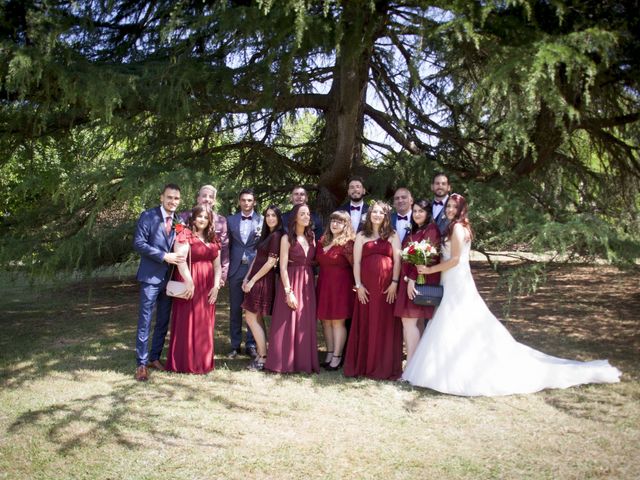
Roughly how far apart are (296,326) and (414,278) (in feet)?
4.46

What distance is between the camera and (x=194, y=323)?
652 cm

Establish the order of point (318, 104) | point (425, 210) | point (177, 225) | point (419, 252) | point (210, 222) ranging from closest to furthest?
point (419, 252)
point (177, 225)
point (425, 210)
point (210, 222)
point (318, 104)

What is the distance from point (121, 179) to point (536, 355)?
4750 mm

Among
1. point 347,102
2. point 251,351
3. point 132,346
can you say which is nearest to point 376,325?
point 251,351

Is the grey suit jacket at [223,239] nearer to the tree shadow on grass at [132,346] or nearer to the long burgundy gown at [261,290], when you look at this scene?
the long burgundy gown at [261,290]

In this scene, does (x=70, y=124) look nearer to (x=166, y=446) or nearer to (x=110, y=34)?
(x=110, y=34)

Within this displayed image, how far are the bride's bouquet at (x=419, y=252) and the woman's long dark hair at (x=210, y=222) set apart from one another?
2039 millimetres

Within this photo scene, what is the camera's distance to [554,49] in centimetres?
440

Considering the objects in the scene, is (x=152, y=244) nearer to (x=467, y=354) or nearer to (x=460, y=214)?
(x=460, y=214)

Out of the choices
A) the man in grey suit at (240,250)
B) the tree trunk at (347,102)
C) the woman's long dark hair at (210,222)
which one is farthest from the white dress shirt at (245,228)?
the tree trunk at (347,102)

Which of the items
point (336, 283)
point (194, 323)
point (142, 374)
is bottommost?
point (142, 374)

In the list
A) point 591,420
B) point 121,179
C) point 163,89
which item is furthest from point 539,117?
point 121,179

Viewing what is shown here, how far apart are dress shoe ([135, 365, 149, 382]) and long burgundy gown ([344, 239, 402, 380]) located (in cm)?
206

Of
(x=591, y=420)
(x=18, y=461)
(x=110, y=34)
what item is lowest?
(x=18, y=461)
